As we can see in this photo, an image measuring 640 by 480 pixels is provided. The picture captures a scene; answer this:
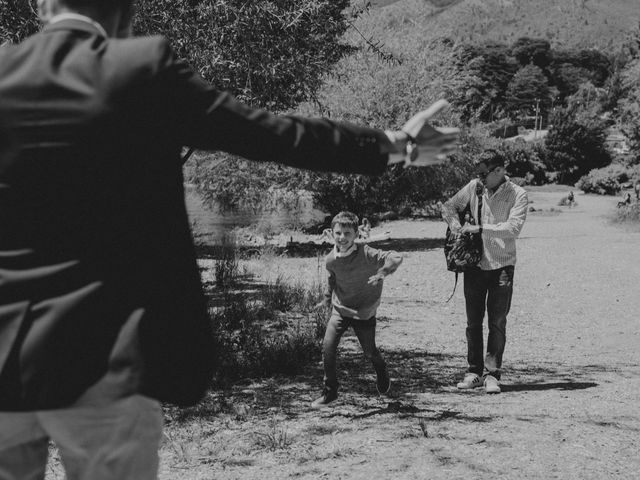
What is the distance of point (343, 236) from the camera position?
6.14m

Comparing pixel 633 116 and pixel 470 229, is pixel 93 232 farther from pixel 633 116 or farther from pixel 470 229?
pixel 633 116

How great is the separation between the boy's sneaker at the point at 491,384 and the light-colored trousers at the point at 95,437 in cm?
562

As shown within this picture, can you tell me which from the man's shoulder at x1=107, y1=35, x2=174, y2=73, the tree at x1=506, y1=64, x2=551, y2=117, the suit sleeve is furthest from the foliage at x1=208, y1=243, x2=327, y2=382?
the tree at x1=506, y1=64, x2=551, y2=117

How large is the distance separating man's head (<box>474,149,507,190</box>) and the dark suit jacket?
546 cm

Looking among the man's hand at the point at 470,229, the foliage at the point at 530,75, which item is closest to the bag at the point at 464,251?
the man's hand at the point at 470,229

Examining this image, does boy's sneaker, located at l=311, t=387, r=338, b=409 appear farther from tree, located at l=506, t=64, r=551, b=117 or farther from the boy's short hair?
tree, located at l=506, t=64, r=551, b=117

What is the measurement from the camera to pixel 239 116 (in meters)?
1.84

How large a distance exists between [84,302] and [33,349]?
0.15 m

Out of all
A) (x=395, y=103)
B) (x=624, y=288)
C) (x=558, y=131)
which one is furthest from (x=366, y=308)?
(x=558, y=131)

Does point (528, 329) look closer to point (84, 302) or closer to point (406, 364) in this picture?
point (406, 364)

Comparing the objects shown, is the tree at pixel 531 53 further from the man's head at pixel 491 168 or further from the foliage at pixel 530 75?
the man's head at pixel 491 168

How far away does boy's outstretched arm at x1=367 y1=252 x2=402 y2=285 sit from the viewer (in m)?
6.00

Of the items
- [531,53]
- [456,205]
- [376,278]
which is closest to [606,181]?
[456,205]

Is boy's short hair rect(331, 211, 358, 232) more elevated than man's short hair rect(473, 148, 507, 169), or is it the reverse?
man's short hair rect(473, 148, 507, 169)
